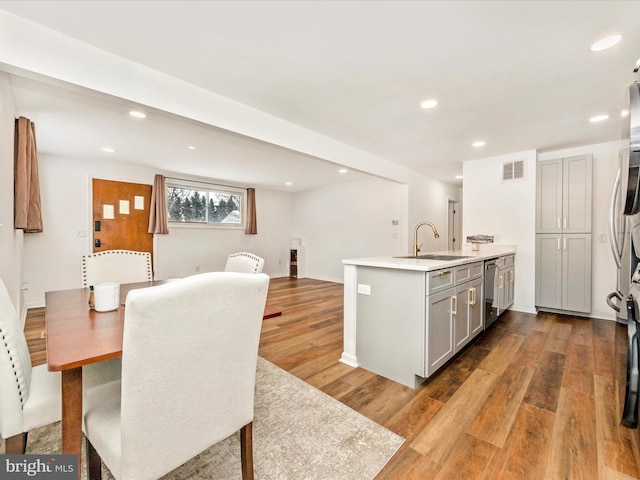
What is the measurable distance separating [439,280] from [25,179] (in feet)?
11.8

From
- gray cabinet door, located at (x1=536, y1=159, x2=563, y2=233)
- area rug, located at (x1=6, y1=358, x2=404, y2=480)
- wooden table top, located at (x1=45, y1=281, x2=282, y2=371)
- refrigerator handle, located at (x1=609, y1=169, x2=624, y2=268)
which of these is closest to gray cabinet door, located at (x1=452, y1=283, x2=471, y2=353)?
refrigerator handle, located at (x1=609, y1=169, x2=624, y2=268)

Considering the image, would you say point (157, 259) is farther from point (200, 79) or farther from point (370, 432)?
point (370, 432)

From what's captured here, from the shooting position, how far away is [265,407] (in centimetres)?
182

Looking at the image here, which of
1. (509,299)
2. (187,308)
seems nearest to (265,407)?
(187,308)

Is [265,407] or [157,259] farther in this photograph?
→ [157,259]

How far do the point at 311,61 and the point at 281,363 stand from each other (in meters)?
2.40

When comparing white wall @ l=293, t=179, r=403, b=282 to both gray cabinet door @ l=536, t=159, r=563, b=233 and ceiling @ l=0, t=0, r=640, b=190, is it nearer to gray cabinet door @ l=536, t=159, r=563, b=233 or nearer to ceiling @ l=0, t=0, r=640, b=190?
gray cabinet door @ l=536, t=159, r=563, b=233

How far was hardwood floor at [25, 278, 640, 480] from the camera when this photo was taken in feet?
4.47

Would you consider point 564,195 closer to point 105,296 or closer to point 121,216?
point 105,296

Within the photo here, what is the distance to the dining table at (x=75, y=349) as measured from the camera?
2.85 feet

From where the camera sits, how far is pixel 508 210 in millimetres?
4164

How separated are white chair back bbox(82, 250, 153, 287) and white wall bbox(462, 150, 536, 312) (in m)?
4.50

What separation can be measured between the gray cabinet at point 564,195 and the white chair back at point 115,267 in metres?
4.91

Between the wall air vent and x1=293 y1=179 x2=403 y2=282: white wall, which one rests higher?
the wall air vent
